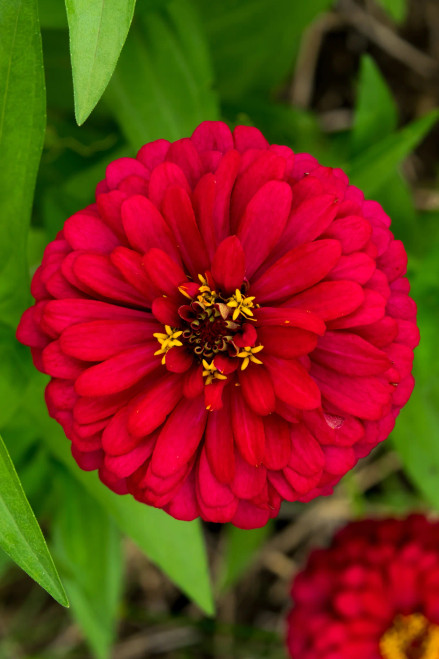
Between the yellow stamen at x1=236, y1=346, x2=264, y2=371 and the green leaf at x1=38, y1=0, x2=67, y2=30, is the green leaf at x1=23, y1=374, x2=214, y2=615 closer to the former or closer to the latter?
the yellow stamen at x1=236, y1=346, x2=264, y2=371

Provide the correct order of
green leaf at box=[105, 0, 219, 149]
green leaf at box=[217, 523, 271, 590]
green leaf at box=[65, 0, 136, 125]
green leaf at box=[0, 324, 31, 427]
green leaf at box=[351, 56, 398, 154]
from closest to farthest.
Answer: green leaf at box=[65, 0, 136, 125] < green leaf at box=[0, 324, 31, 427] < green leaf at box=[105, 0, 219, 149] < green leaf at box=[351, 56, 398, 154] < green leaf at box=[217, 523, 271, 590]

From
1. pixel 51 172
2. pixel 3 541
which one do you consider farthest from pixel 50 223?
pixel 3 541

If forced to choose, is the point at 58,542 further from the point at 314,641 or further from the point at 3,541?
the point at 3,541

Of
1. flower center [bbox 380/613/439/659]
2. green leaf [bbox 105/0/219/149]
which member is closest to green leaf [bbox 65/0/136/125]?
green leaf [bbox 105/0/219/149]

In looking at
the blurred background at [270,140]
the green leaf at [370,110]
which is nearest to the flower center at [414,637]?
the blurred background at [270,140]

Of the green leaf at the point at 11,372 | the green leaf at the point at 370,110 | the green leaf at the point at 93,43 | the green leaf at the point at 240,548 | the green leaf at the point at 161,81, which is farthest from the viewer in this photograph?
the green leaf at the point at 240,548

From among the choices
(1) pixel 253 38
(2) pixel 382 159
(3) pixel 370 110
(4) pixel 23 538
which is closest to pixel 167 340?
(4) pixel 23 538

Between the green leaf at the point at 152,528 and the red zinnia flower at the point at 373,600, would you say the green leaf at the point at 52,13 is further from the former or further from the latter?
the red zinnia flower at the point at 373,600
